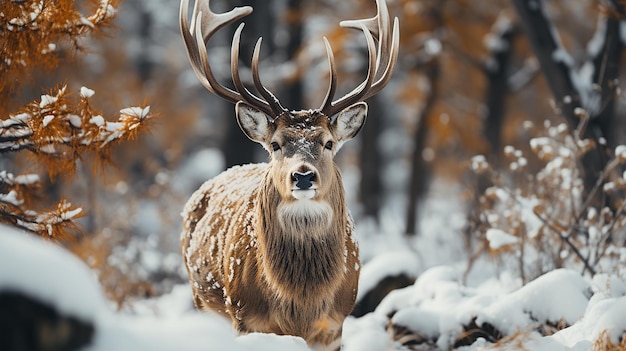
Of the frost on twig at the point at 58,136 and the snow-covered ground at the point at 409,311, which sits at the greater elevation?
the frost on twig at the point at 58,136

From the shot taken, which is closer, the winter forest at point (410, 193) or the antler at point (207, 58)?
the winter forest at point (410, 193)

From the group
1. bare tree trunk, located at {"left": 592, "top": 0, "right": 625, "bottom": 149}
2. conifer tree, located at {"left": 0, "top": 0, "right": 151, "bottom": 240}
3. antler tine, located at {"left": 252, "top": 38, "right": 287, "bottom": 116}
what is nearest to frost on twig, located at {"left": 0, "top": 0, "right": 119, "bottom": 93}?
conifer tree, located at {"left": 0, "top": 0, "right": 151, "bottom": 240}

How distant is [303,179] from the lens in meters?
4.41

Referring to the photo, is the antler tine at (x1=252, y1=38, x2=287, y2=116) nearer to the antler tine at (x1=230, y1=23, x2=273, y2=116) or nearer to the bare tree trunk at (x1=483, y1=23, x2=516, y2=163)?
the antler tine at (x1=230, y1=23, x2=273, y2=116)

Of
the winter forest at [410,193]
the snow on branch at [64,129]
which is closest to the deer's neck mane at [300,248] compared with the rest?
the winter forest at [410,193]

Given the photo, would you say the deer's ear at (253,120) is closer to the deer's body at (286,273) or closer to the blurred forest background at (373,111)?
the deer's body at (286,273)

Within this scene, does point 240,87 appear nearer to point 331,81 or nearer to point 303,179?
point 331,81

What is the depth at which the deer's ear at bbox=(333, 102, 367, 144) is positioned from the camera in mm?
5086

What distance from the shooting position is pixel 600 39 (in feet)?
27.7

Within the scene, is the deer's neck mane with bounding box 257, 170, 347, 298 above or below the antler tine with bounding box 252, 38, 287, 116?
below

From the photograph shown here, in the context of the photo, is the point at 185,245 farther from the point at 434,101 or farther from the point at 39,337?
the point at 434,101

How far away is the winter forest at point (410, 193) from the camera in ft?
10.4

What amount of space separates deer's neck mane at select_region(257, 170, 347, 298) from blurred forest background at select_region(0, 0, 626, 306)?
108cm

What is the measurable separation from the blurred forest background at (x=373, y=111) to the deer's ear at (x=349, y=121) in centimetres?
126
